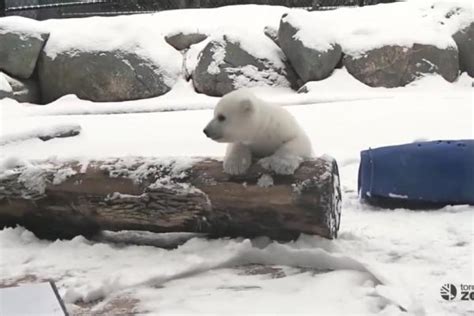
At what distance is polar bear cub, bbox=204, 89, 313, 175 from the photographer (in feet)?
8.50

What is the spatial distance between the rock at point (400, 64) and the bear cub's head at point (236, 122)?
4.47 m

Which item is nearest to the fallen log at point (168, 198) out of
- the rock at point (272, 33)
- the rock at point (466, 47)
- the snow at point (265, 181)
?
the snow at point (265, 181)

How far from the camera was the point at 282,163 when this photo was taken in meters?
2.50

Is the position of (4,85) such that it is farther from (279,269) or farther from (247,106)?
(279,269)

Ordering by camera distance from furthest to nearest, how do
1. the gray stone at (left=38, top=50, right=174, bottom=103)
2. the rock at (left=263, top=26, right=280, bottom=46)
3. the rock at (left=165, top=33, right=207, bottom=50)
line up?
1. the rock at (left=165, top=33, right=207, bottom=50)
2. the rock at (left=263, top=26, right=280, bottom=46)
3. the gray stone at (left=38, top=50, right=174, bottom=103)

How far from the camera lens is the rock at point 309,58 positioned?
711 cm

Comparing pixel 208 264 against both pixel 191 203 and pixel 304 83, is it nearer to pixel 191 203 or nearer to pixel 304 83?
pixel 191 203

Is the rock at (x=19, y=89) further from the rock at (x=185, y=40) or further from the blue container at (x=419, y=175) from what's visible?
the blue container at (x=419, y=175)

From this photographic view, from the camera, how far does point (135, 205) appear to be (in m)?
2.58

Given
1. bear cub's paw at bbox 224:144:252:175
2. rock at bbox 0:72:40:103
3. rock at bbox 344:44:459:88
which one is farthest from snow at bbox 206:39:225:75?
bear cub's paw at bbox 224:144:252:175

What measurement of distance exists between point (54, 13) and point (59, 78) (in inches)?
116

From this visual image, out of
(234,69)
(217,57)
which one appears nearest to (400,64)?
(234,69)

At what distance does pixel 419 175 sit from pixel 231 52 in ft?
14.5

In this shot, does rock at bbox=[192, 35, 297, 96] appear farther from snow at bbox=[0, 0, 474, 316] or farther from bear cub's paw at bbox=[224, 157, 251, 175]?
bear cub's paw at bbox=[224, 157, 251, 175]
